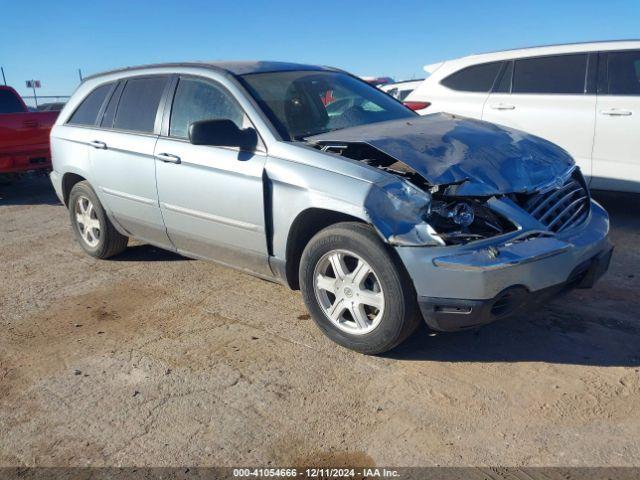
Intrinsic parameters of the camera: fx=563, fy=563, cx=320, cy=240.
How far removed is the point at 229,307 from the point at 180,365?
850mm

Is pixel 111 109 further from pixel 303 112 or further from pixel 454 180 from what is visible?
pixel 454 180

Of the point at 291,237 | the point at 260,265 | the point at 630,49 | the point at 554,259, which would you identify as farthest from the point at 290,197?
the point at 630,49

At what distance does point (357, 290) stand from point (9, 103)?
31.1ft

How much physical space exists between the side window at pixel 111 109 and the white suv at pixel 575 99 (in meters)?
Answer: 3.84

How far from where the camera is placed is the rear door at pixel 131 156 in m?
4.48

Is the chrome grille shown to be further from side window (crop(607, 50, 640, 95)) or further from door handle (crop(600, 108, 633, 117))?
side window (crop(607, 50, 640, 95))

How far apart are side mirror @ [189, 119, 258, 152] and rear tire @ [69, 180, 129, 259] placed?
1.99 metres

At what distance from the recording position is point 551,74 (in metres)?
6.17

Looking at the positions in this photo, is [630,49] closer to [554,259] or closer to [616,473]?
[554,259]

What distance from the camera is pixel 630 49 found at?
5.70 m

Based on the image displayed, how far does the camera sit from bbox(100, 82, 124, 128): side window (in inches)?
197

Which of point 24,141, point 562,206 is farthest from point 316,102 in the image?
point 24,141

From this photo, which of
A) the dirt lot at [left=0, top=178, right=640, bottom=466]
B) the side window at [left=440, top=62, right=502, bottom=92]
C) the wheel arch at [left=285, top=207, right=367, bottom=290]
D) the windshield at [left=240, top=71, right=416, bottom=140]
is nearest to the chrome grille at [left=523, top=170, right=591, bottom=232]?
the dirt lot at [left=0, top=178, right=640, bottom=466]

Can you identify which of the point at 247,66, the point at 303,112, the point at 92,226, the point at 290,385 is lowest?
the point at 290,385
